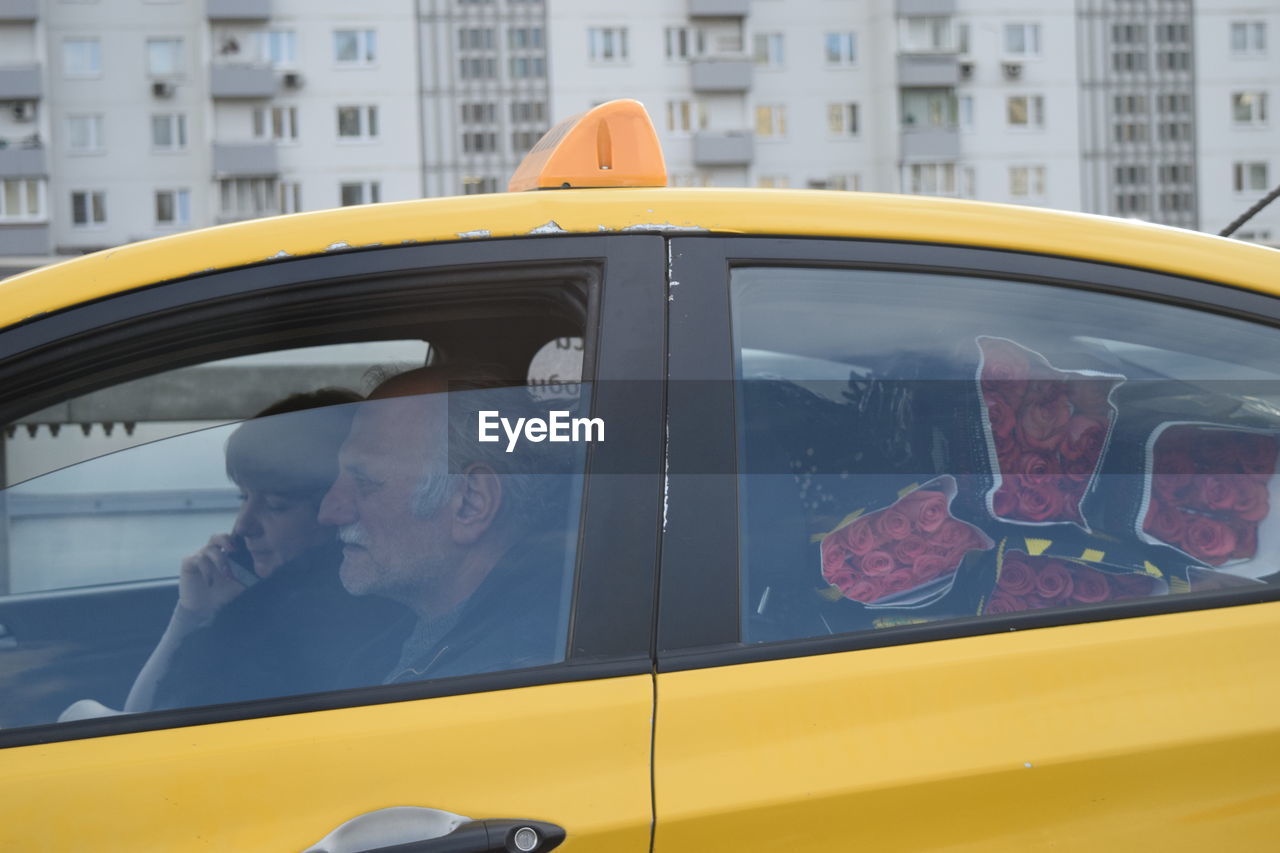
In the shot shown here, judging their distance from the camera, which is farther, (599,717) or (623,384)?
(623,384)

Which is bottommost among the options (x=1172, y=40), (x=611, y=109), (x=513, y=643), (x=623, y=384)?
(x=513, y=643)

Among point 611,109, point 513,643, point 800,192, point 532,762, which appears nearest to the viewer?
point 532,762

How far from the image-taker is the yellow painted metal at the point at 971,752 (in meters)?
1.35

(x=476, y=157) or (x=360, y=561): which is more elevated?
(x=476, y=157)

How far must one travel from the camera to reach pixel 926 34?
47344mm

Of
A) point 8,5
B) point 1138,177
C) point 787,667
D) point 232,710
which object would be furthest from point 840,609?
point 1138,177

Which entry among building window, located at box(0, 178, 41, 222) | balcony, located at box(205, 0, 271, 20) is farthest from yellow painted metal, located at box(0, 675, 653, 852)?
building window, located at box(0, 178, 41, 222)

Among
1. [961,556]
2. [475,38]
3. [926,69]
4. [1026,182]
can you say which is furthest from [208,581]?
[1026,182]

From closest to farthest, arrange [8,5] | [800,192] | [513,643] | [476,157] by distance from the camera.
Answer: [513,643], [800,192], [8,5], [476,157]

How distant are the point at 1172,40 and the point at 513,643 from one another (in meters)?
56.9

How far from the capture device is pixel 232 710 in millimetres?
1406

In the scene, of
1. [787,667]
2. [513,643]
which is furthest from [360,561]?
[787,667]

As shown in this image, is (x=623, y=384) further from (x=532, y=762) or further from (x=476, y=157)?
(x=476, y=157)

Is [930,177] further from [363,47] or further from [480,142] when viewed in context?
[363,47]
